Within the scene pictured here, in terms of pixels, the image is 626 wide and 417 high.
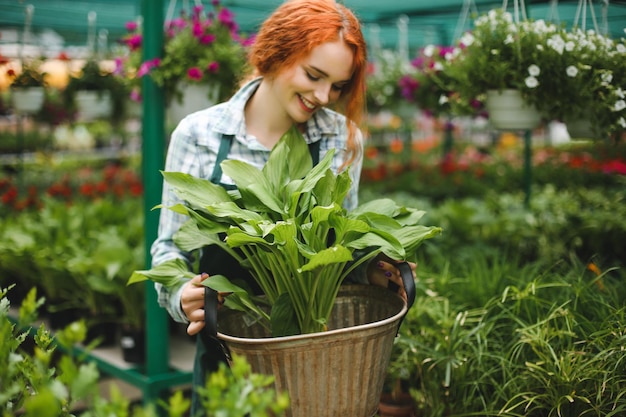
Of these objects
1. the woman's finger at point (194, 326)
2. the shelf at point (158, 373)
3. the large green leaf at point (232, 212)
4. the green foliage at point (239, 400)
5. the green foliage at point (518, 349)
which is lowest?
the shelf at point (158, 373)

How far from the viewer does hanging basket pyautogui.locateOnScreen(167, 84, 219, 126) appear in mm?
2912

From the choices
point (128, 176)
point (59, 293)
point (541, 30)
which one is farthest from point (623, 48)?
point (128, 176)

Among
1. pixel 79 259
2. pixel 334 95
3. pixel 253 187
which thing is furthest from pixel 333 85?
pixel 79 259

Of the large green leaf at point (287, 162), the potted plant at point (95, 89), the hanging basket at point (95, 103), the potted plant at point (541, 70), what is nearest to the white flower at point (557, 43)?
the potted plant at point (541, 70)

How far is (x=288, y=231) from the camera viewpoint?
132cm

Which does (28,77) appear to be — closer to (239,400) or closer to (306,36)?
(306,36)

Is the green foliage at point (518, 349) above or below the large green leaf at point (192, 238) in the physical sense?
below

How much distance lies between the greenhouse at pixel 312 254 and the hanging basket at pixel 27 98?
2.50ft

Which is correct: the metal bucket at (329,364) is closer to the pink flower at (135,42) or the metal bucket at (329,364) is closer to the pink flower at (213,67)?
the pink flower at (213,67)

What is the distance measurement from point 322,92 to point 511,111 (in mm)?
1138

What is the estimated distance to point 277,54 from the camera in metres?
1.68

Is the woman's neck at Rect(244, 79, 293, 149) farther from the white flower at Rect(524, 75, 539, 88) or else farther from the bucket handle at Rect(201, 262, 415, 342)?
the white flower at Rect(524, 75, 539, 88)

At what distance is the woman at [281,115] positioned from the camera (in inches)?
63.9

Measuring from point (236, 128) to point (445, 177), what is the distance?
183 inches
